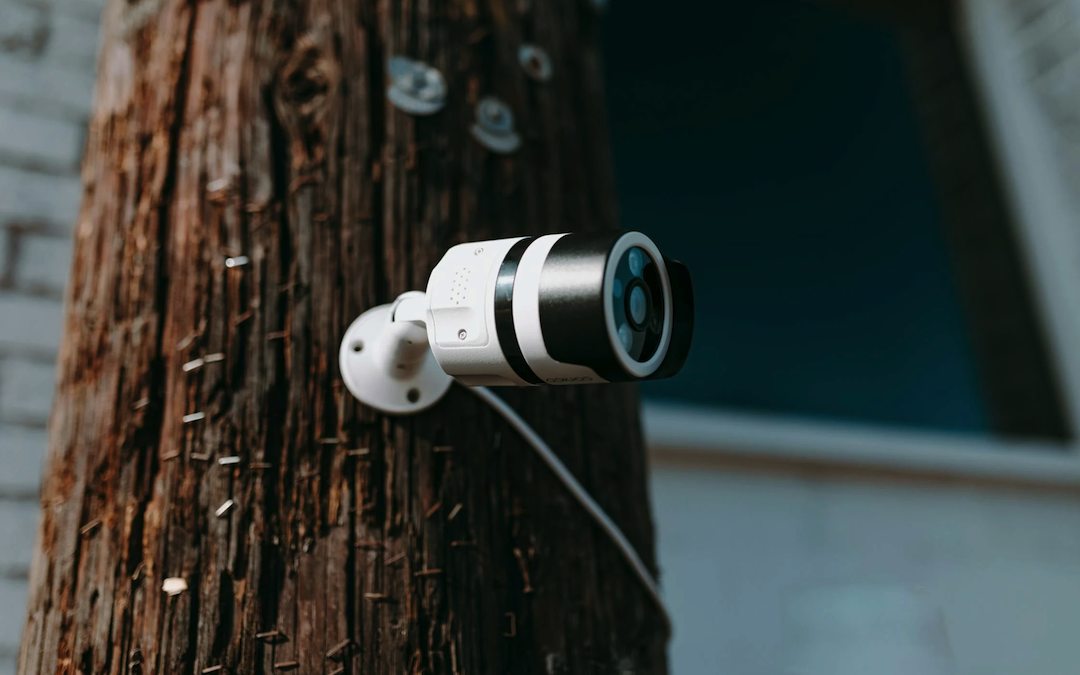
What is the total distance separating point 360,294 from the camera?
0.58 m

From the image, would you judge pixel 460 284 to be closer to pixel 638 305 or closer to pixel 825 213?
pixel 638 305

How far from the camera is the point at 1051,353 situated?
2.08m

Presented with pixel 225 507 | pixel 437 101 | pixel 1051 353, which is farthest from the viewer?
pixel 1051 353

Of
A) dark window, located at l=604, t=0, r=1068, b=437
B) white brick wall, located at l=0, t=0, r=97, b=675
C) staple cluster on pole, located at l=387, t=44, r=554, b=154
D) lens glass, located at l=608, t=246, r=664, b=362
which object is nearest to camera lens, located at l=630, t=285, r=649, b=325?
lens glass, located at l=608, t=246, r=664, b=362

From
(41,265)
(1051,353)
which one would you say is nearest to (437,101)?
(41,265)

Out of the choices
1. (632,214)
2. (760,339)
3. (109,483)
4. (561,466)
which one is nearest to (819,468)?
(760,339)

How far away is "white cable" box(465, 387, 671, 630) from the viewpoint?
583mm

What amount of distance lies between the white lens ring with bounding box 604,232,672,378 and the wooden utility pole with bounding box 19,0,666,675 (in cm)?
17

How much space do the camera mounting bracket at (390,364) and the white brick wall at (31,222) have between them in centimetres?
67

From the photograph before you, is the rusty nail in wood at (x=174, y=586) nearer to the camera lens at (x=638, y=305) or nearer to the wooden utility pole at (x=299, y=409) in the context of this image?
the wooden utility pole at (x=299, y=409)

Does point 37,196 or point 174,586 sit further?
point 37,196

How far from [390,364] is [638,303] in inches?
7.6

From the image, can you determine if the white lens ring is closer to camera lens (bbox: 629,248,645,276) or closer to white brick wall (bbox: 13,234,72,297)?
camera lens (bbox: 629,248,645,276)

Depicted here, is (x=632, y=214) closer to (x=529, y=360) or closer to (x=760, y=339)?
(x=760, y=339)
